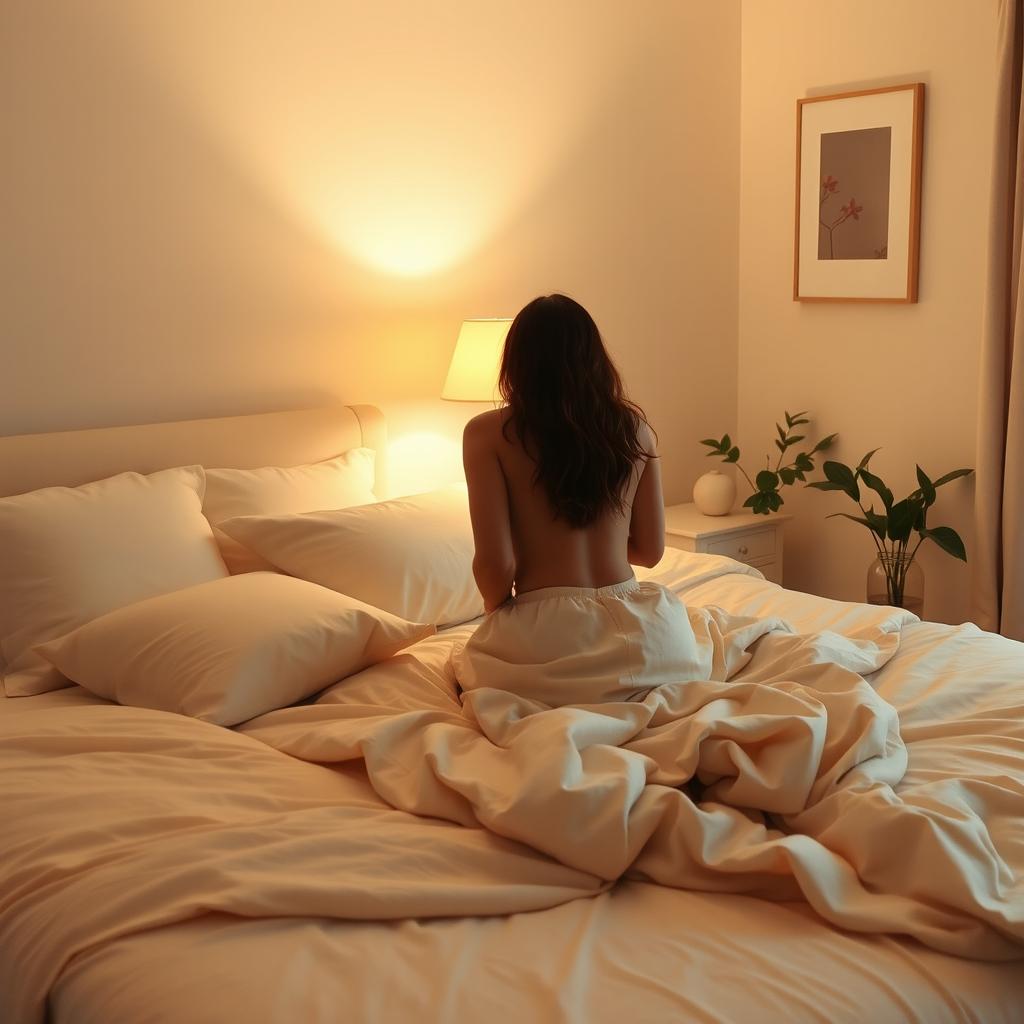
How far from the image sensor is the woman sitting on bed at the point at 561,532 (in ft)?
6.64

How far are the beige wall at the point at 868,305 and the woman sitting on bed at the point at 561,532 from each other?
205 cm

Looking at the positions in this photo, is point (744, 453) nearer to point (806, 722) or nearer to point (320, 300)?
point (320, 300)

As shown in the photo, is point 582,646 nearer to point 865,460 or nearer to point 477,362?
point 477,362

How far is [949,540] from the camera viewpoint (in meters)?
3.67

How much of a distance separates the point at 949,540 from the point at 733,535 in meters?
0.69

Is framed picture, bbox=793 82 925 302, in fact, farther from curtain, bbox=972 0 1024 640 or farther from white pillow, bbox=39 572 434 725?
white pillow, bbox=39 572 434 725

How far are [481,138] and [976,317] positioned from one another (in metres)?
1.66

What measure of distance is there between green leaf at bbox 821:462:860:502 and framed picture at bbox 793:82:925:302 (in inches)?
23.1

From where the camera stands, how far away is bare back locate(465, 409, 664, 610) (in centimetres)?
211

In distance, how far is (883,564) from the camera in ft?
12.7

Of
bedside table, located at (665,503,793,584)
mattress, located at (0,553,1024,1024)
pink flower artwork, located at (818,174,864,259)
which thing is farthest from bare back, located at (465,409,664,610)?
pink flower artwork, located at (818,174,864,259)

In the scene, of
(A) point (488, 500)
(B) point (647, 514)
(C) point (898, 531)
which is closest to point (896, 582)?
(C) point (898, 531)

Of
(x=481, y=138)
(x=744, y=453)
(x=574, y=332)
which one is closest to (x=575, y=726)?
(x=574, y=332)

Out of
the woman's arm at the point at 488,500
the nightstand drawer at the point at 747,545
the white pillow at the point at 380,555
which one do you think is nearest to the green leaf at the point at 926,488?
the nightstand drawer at the point at 747,545
